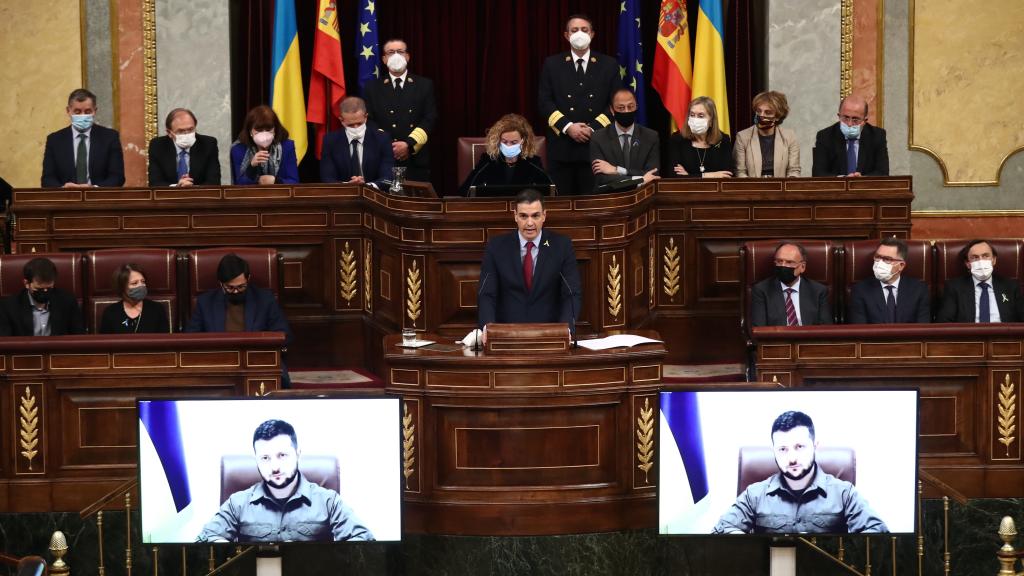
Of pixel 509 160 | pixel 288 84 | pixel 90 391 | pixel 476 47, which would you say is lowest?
pixel 90 391

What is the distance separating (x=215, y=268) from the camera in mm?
→ 8242

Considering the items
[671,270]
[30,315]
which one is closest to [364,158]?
[671,270]

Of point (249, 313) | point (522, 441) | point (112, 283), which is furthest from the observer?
point (112, 283)

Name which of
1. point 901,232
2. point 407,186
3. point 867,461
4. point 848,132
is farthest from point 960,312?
point 407,186

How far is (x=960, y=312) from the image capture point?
793cm

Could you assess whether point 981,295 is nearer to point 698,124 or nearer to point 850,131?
point 850,131

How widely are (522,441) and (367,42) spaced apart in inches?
216

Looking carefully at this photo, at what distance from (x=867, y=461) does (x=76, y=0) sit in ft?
24.6

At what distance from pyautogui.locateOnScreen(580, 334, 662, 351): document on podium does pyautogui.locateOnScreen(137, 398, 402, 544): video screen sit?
4.21 ft

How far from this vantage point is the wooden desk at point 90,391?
691 cm

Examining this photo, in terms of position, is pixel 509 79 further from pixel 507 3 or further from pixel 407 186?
pixel 407 186

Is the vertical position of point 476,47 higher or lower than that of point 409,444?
higher

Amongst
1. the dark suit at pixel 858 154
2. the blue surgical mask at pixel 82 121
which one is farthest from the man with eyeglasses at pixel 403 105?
the dark suit at pixel 858 154

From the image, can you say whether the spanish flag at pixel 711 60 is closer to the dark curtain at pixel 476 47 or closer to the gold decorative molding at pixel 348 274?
the dark curtain at pixel 476 47
